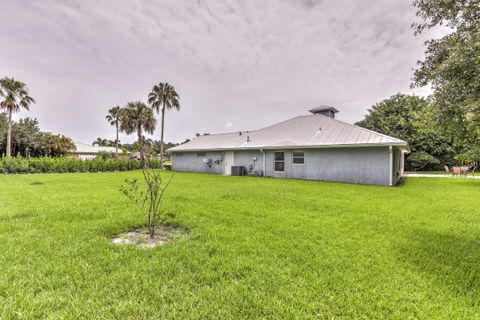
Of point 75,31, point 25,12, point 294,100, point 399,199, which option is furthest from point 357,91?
point 25,12

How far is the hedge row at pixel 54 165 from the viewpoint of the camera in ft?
59.7

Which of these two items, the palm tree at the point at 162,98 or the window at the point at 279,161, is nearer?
the window at the point at 279,161

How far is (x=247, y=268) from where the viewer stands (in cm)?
298

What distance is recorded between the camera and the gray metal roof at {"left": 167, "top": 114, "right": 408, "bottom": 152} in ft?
41.3

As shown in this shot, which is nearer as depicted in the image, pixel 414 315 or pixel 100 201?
pixel 414 315

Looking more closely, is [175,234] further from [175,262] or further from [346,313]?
[346,313]

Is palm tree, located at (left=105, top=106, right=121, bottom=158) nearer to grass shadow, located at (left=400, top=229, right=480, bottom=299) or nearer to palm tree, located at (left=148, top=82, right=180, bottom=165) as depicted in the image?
palm tree, located at (left=148, top=82, right=180, bottom=165)

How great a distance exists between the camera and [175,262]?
10.2 feet

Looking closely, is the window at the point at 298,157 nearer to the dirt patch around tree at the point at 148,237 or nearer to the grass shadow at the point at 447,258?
the grass shadow at the point at 447,258

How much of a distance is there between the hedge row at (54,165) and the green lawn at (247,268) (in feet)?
40.1

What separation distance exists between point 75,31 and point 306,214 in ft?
39.6

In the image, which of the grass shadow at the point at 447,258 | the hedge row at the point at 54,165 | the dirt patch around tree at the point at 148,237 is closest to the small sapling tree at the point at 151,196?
the dirt patch around tree at the point at 148,237

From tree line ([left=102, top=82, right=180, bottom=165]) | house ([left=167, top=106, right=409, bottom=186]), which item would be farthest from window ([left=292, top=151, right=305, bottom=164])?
tree line ([left=102, top=82, right=180, bottom=165])

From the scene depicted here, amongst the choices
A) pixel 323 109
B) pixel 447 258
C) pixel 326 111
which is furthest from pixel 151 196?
pixel 326 111
